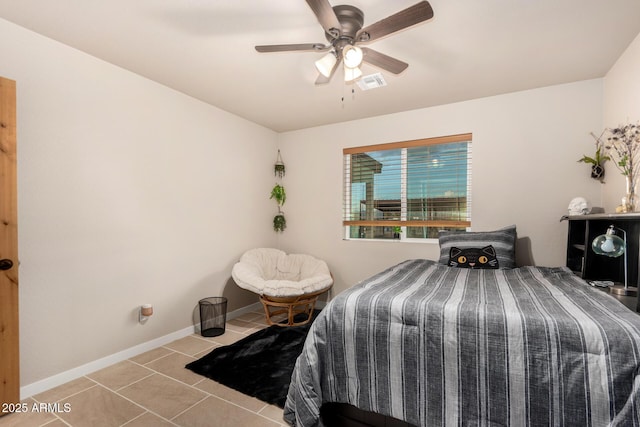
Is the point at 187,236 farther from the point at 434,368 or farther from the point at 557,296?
the point at 557,296

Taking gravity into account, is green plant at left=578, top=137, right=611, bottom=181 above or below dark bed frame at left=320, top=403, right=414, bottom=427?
above

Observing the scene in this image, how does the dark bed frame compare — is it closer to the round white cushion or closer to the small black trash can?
the round white cushion

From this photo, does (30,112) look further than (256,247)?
No

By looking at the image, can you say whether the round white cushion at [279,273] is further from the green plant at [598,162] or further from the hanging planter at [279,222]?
the green plant at [598,162]

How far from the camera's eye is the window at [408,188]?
11.4 ft

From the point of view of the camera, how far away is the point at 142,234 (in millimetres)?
2842

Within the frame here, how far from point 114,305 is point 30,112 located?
1.55m

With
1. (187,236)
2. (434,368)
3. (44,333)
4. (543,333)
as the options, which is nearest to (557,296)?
(543,333)

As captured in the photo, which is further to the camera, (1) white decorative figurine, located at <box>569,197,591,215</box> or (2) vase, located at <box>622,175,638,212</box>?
(1) white decorative figurine, located at <box>569,197,591,215</box>

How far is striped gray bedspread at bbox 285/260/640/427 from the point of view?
49.2 inches

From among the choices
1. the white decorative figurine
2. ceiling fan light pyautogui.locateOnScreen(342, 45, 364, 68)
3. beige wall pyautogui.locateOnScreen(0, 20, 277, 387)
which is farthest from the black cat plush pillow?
beige wall pyautogui.locateOnScreen(0, 20, 277, 387)

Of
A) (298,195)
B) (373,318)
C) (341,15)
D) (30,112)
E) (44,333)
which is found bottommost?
(44,333)

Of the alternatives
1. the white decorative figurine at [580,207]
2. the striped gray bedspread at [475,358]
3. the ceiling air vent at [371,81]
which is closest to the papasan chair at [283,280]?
the striped gray bedspread at [475,358]

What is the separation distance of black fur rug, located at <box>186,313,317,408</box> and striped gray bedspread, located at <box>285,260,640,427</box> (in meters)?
0.46
